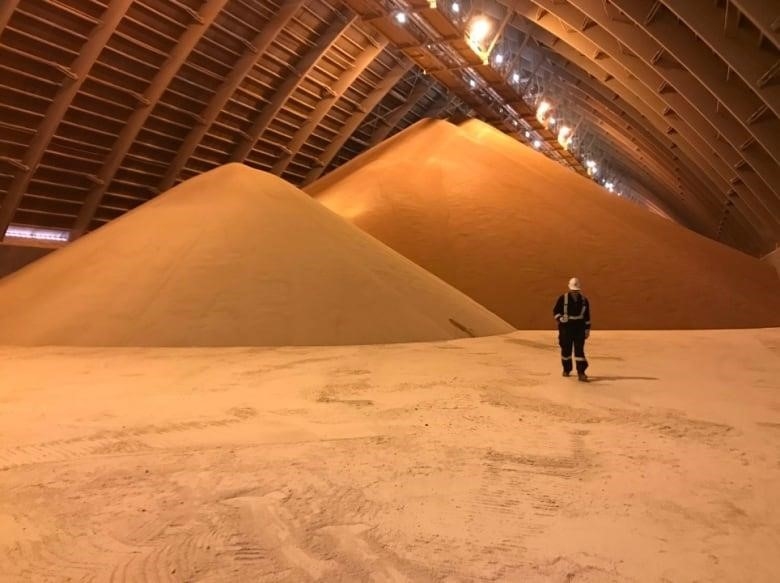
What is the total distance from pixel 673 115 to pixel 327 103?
11917 millimetres

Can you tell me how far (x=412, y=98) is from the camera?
1058 inches

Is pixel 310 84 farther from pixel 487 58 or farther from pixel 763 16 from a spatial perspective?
pixel 763 16

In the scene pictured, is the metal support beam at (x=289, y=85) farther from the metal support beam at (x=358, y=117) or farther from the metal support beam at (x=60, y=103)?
the metal support beam at (x=60, y=103)

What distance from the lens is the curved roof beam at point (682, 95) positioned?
15.6 meters

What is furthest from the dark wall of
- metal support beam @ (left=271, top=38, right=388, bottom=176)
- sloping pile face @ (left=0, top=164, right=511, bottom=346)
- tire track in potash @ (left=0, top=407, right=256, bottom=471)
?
tire track in potash @ (left=0, top=407, right=256, bottom=471)

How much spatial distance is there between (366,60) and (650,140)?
46.2ft

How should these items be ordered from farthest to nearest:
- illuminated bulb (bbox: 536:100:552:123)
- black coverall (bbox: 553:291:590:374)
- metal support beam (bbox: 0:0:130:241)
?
illuminated bulb (bbox: 536:100:552:123), metal support beam (bbox: 0:0:130:241), black coverall (bbox: 553:291:590:374)

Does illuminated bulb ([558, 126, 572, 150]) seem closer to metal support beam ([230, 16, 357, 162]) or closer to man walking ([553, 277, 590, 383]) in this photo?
metal support beam ([230, 16, 357, 162])

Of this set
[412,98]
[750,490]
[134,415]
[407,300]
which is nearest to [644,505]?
[750,490]

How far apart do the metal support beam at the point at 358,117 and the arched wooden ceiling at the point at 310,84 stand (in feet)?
0.21

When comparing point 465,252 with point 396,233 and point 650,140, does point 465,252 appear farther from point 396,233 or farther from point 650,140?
point 650,140

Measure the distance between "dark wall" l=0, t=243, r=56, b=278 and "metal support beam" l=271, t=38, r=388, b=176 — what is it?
9.03 metres

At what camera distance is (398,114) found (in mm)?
26984

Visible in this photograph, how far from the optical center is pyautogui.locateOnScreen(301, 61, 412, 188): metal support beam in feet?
78.8
